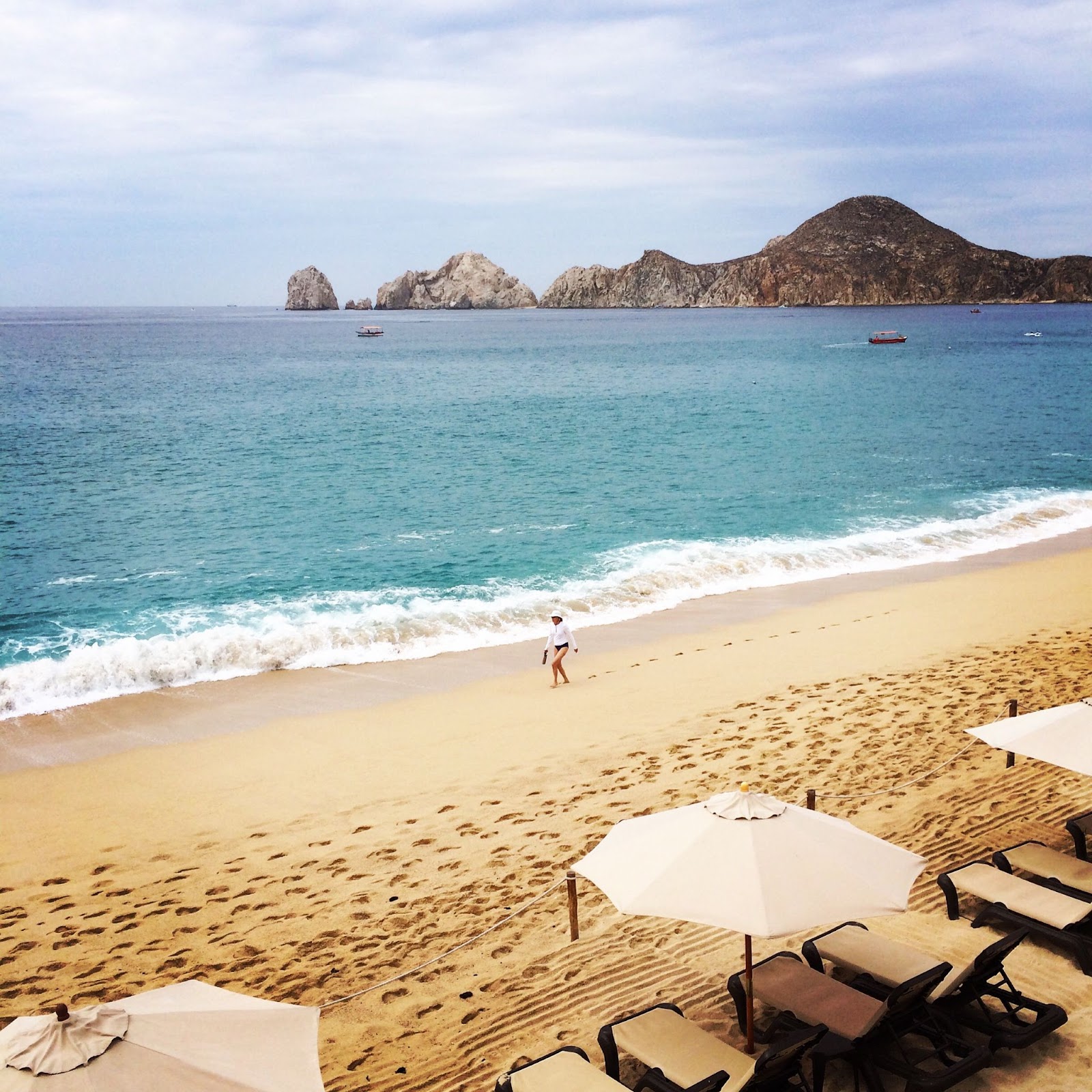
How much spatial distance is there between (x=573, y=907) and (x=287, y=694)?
1011 cm

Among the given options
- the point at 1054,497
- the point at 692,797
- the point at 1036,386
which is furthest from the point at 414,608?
the point at 1036,386

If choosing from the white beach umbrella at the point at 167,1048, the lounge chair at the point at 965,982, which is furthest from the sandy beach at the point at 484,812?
the white beach umbrella at the point at 167,1048

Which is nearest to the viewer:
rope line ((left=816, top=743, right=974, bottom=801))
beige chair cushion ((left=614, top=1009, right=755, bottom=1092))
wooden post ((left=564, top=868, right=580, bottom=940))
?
beige chair cushion ((left=614, top=1009, right=755, bottom=1092))

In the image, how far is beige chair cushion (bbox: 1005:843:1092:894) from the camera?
8047 millimetres

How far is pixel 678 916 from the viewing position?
569 centimetres

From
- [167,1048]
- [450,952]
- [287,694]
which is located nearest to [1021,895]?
[450,952]

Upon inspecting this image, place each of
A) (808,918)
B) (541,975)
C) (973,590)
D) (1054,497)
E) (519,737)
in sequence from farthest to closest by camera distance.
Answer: (1054,497) → (973,590) → (519,737) → (541,975) → (808,918)

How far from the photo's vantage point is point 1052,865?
8297 mm

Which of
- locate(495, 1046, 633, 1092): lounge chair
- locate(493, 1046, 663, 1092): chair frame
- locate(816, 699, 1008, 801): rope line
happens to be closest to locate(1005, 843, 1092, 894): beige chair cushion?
locate(816, 699, 1008, 801): rope line

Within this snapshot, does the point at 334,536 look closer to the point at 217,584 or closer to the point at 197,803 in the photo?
the point at 217,584

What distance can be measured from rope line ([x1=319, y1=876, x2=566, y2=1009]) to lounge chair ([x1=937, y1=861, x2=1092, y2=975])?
3313mm

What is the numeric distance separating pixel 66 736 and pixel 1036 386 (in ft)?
224

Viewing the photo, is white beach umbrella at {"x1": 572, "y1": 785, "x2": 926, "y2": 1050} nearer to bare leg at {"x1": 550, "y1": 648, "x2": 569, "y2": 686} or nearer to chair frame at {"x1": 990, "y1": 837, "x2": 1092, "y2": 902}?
chair frame at {"x1": 990, "y1": 837, "x2": 1092, "y2": 902}

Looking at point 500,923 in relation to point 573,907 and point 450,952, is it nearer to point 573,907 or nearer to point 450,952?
point 450,952
